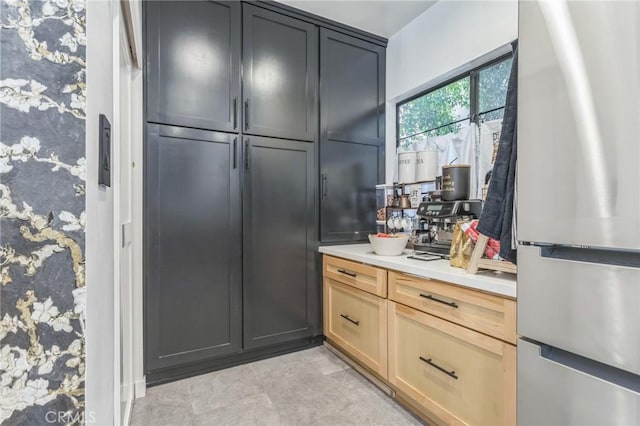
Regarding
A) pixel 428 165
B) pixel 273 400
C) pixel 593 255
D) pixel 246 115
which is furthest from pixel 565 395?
pixel 246 115

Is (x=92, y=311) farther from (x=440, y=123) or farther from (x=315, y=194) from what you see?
(x=440, y=123)

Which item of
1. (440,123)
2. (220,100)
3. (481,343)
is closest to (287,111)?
(220,100)

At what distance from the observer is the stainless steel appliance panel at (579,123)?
2.42ft

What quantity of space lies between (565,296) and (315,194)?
188cm

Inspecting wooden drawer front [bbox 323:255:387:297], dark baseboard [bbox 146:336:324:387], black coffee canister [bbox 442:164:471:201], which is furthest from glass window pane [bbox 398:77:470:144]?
dark baseboard [bbox 146:336:324:387]

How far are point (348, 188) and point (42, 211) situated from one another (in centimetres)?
232

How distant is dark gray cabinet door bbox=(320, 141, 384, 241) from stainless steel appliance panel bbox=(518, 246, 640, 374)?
1739mm

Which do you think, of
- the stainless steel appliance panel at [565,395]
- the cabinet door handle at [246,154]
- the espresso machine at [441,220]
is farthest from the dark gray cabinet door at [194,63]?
the stainless steel appliance panel at [565,395]

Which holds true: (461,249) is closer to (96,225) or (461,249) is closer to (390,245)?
(390,245)

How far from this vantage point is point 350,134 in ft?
8.90

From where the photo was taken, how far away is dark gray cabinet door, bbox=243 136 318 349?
→ 227 cm

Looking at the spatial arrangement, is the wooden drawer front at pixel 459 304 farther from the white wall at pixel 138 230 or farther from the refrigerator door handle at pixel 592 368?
the white wall at pixel 138 230

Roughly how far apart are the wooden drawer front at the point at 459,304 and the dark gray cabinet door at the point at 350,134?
95 centimetres

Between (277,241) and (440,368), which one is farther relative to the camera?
(277,241)
